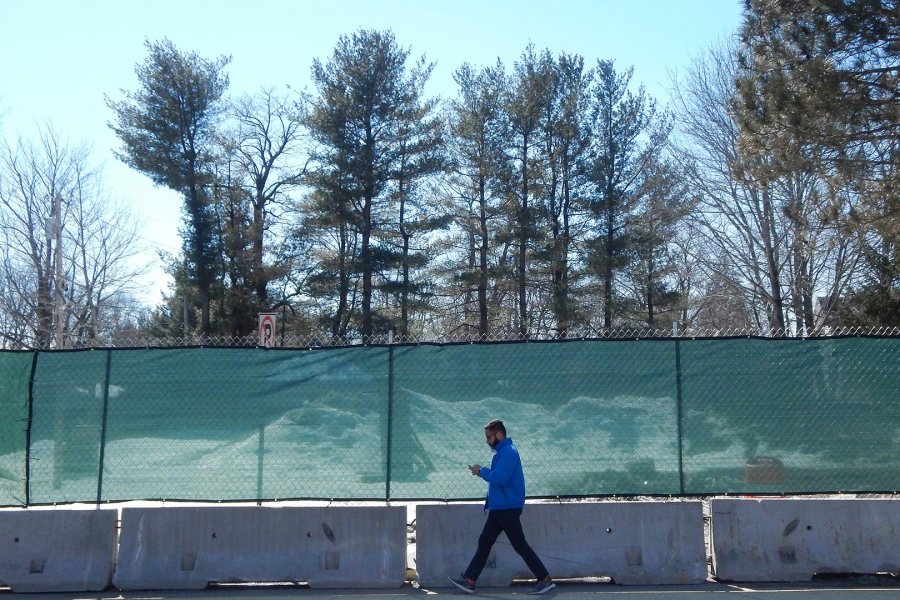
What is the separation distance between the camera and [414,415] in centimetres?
847

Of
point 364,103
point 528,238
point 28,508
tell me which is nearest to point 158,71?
point 364,103

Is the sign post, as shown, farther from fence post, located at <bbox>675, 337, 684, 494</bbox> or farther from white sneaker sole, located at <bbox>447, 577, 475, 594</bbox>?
fence post, located at <bbox>675, 337, 684, 494</bbox>

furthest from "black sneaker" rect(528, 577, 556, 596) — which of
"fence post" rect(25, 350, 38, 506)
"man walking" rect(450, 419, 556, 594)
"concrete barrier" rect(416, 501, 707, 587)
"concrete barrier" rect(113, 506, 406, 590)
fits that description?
"fence post" rect(25, 350, 38, 506)

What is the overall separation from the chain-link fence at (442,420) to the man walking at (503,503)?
2.55 feet

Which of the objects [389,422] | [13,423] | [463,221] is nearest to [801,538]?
[389,422]

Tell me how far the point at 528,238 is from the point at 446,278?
12.9 feet

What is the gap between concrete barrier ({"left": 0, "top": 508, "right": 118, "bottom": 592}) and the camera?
26.4 ft

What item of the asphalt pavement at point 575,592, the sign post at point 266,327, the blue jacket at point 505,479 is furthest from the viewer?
the sign post at point 266,327

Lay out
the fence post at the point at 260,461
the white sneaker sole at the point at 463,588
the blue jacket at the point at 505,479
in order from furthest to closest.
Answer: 1. the fence post at the point at 260,461
2. the white sneaker sole at the point at 463,588
3. the blue jacket at the point at 505,479

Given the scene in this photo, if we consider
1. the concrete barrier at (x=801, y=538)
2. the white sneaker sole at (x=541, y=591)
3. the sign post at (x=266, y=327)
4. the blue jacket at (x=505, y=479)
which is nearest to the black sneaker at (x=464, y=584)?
the white sneaker sole at (x=541, y=591)

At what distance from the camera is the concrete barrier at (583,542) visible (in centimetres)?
812

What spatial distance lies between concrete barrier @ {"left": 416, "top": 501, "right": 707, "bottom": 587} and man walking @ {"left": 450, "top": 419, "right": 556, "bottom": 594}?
44cm

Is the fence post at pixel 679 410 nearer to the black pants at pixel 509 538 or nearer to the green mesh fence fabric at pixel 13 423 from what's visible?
the black pants at pixel 509 538

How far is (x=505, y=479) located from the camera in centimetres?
757
